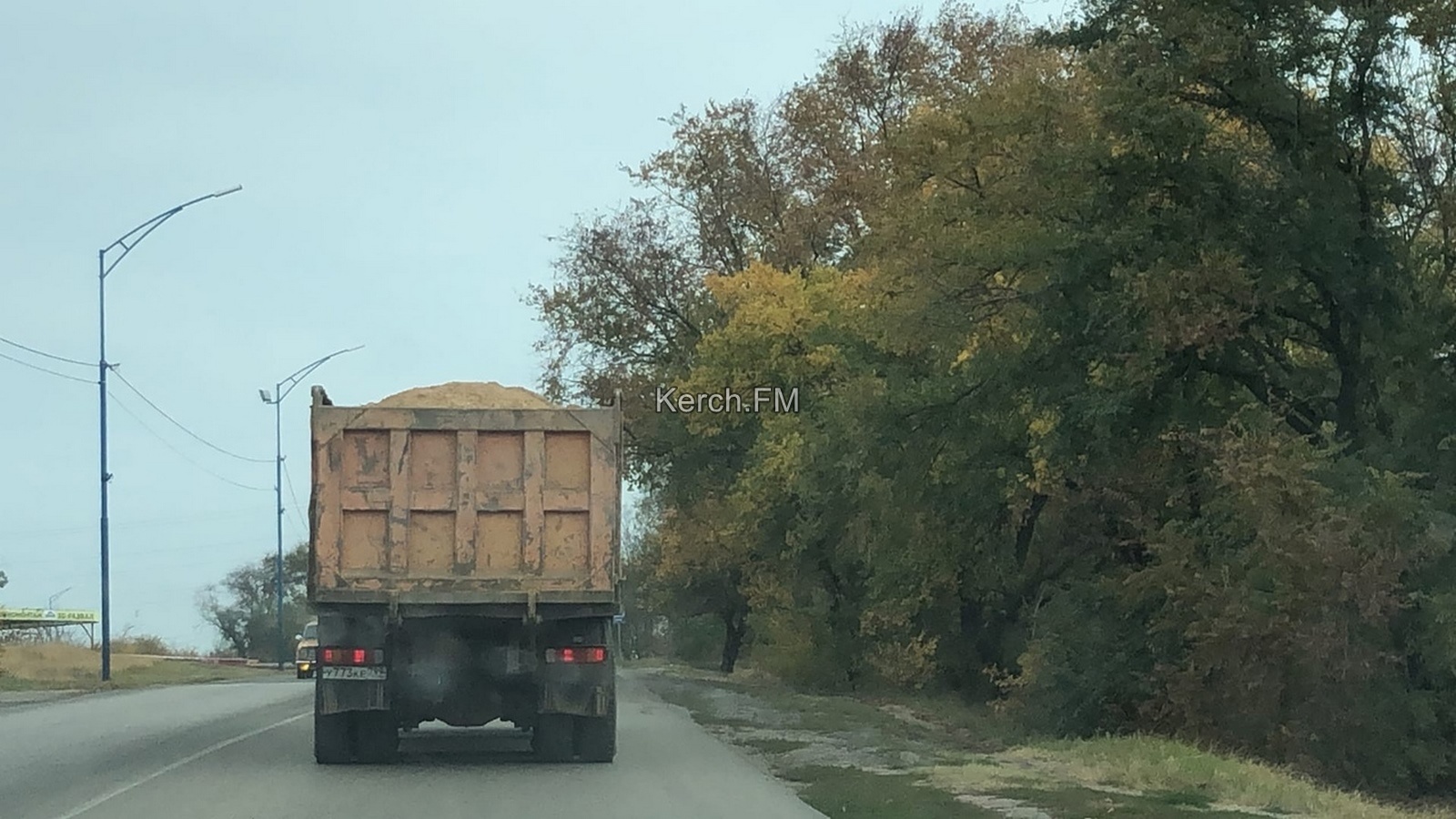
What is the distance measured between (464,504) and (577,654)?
187 centimetres

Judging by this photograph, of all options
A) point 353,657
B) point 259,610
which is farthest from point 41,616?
point 353,657

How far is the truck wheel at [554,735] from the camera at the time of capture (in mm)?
18453

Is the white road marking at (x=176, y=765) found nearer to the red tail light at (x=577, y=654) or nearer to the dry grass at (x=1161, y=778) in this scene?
the red tail light at (x=577, y=654)

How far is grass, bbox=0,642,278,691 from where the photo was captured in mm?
44281

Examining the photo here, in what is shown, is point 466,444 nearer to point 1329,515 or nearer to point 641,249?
point 1329,515

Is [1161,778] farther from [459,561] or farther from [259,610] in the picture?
[259,610]

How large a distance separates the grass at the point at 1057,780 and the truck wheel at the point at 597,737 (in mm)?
1806

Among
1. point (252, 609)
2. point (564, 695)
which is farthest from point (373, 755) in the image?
point (252, 609)

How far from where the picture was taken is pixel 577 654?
17875 millimetres

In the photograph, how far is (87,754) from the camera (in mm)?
19688

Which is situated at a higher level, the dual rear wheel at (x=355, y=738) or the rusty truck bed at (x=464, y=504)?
the rusty truck bed at (x=464, y=504)

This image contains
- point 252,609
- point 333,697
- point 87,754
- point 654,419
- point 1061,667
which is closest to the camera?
point 333,697

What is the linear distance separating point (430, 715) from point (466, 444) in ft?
9.07

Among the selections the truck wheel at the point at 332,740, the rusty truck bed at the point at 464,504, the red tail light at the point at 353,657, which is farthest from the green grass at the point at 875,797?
the truck wheel at the point at 332,740
